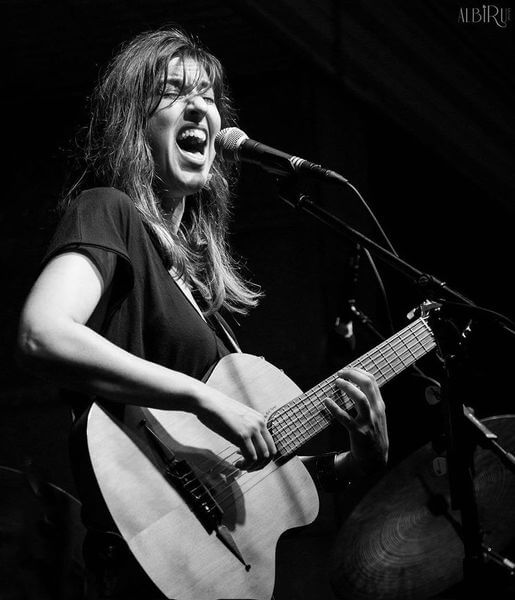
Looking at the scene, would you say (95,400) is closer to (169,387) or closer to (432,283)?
(169,387)

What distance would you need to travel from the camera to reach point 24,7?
378cm

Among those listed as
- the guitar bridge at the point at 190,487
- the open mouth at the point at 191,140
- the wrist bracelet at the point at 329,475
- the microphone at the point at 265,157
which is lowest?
the wrist bracelet at the point at 329,475

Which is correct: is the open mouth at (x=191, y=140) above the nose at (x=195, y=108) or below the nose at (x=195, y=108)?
below

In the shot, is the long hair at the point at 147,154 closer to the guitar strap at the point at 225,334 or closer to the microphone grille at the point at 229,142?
the guitar strap at the point at 225,334

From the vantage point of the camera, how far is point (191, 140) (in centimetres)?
230

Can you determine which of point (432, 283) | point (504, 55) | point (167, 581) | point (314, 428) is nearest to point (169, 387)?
point (167, 581)

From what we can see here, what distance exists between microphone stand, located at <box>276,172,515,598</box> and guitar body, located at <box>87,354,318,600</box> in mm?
441

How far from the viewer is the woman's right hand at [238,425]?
5.42 ft

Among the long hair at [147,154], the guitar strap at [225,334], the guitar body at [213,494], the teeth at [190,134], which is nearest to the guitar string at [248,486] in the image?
the guitar body at [213,494]

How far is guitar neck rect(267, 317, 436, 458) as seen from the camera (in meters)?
2.04

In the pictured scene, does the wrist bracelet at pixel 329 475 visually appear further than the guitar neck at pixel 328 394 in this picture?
Yes

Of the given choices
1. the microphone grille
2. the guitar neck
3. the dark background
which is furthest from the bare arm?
the dark background

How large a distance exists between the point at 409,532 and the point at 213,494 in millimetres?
1103

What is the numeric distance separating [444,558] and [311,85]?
2870 mm
